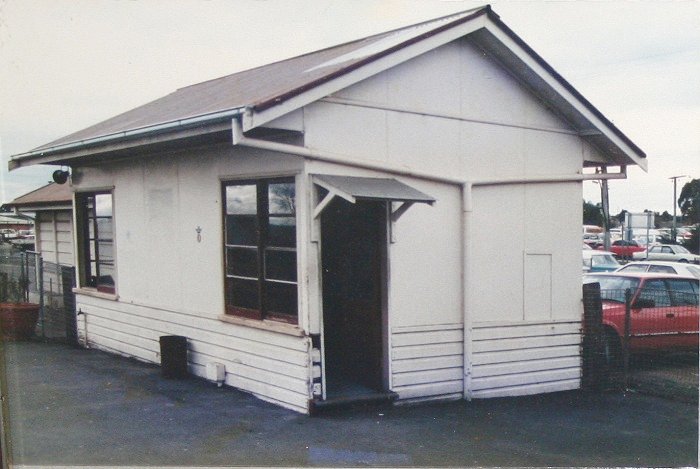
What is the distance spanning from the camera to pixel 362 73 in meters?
7.25

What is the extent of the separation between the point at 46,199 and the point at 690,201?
1247 centimetres

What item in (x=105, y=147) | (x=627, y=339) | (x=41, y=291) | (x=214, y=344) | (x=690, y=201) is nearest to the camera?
(x=690, y=201)

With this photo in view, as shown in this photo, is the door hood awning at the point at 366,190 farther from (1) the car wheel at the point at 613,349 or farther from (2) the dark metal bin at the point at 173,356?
(1) the car wheel at the point at 613,349

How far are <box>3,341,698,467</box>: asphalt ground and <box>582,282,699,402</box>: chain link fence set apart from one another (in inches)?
19.8

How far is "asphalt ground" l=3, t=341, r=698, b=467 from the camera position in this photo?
621cm

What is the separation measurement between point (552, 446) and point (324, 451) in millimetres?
2283

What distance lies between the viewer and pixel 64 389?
8.49 meters

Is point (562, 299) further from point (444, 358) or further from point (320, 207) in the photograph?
point (320, 207)

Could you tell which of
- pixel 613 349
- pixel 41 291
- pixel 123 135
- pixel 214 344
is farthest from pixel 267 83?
pixel 41 291

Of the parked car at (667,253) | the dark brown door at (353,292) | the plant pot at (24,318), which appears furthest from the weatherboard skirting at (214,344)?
the parked car at (667,253)

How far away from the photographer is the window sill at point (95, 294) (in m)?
11.0

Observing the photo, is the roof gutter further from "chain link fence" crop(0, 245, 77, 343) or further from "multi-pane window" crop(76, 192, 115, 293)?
"chain link fence" crop(0, 245, 77, 343)

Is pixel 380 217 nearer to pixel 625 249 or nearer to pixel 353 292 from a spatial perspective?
pixel 353 292

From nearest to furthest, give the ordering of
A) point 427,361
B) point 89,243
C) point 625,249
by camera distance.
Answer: point 427,361
point 89,243
point 625,249
